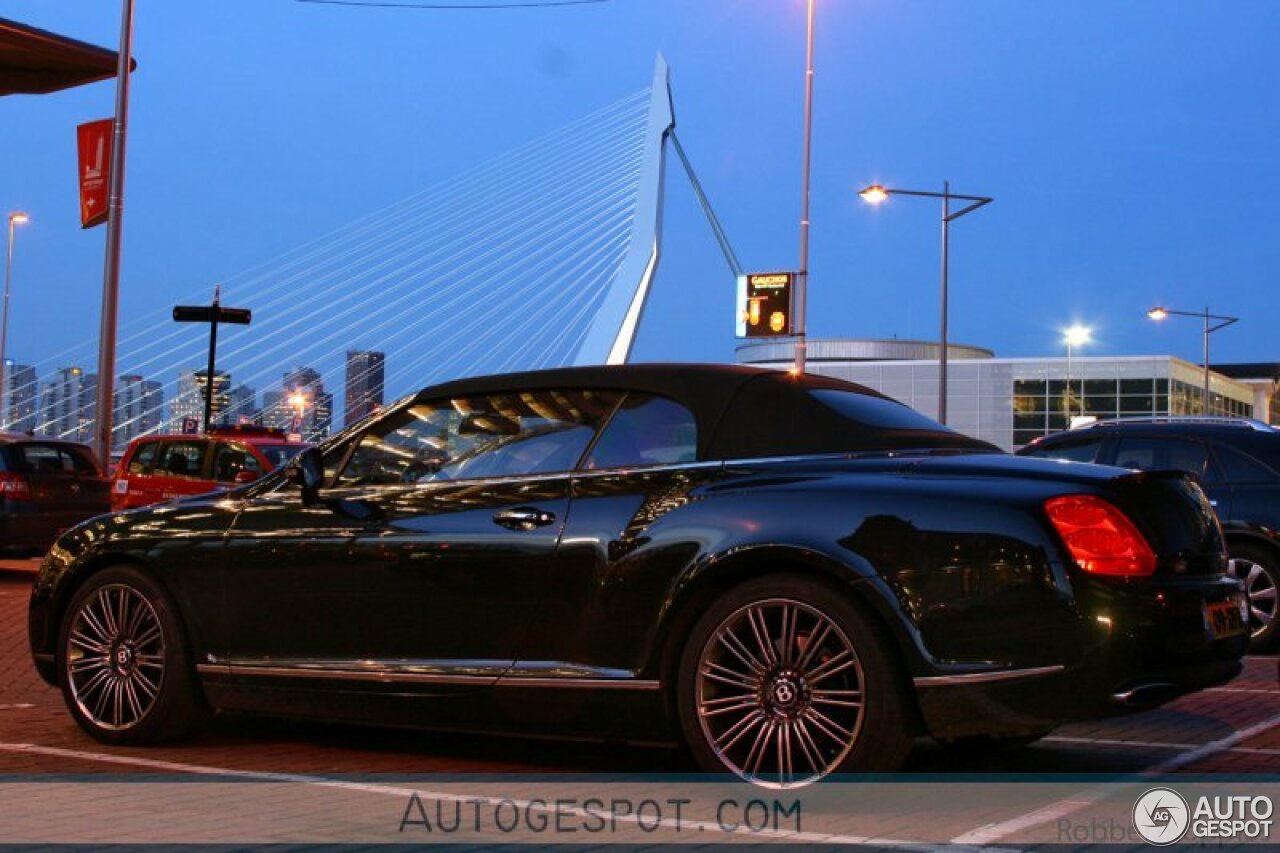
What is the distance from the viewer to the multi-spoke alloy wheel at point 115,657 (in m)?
6.68

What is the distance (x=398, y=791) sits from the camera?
563 cm

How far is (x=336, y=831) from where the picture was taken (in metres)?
4.91

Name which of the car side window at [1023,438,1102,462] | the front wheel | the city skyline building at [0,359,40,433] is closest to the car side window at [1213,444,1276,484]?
the car side window at [1023,438,1102,462]

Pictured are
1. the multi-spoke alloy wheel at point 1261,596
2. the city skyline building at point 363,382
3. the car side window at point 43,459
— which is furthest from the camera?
the city skyline building at point 363,382

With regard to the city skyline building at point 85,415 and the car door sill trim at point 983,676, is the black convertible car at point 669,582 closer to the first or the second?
the car door sill trim at point 983,676

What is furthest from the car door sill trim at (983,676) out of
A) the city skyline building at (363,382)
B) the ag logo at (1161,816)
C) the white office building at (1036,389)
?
the white office building at (1036,389)

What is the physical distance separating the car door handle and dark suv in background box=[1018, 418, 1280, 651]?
19.8 ft

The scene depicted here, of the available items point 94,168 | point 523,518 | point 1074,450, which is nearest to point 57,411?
point 94,168

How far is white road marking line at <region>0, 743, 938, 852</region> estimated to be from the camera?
4812 millimetres

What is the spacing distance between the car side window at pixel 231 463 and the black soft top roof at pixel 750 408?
12.3 meters

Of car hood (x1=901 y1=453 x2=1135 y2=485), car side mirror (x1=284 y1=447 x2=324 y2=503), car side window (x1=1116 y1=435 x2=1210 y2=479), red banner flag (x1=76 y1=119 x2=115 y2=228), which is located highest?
red banner flag (x1=76 y1=119 x2=115 y2=228)

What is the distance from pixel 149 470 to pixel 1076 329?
43531 mm

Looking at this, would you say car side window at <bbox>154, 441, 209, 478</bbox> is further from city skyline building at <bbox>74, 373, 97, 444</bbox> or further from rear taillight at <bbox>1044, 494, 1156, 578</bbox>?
city skyline building at <bbox>74, 373, 97, 444</bbox>

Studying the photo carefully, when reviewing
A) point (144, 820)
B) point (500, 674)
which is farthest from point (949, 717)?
point (144, 820)
